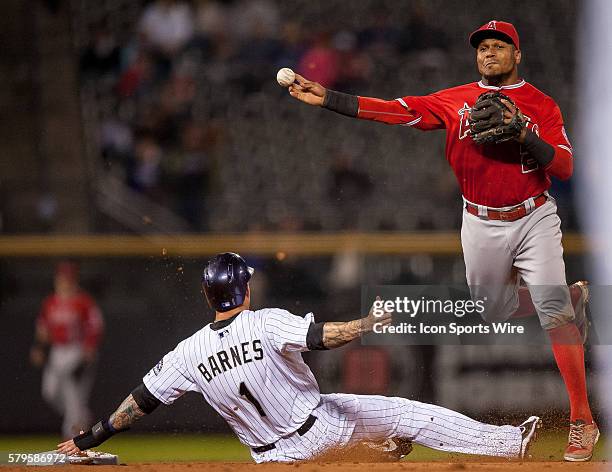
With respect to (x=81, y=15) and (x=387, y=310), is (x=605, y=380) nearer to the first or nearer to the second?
(x=387, y=310)

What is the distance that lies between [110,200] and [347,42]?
6.30ft

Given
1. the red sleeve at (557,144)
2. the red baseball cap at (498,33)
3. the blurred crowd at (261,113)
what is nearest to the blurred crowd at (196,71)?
the blurred crowd at (261,113)

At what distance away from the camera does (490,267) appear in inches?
188

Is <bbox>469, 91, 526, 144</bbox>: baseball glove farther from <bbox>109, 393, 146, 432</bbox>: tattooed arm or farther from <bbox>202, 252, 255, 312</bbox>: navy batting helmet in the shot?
<bbox>109, 393, 146, 432</bbox>: tattooed arm

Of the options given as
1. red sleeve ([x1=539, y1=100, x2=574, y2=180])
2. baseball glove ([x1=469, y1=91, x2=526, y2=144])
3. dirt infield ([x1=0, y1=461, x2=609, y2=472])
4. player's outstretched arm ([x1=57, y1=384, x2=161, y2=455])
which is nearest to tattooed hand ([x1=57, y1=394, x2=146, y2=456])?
player's outstretched arm ([x1=57, y1=384, x2=161, y2=455])

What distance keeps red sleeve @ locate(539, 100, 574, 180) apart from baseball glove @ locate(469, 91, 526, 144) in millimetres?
196

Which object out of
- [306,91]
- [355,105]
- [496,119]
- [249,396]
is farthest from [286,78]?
[249,396]

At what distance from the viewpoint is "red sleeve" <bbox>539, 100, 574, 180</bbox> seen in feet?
14.9

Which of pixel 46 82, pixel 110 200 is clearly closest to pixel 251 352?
pixel 110 200

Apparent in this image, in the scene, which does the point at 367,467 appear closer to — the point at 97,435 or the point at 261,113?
the point at 97,435

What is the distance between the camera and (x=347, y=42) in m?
7.16

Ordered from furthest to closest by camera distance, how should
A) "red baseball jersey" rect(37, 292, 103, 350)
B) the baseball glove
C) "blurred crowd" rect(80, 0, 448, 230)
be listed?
"blurred crowd" rect(80, 0, 448, 230) < "red baseball jersey" rect(37, 292, 103, 350) < the baseball glove

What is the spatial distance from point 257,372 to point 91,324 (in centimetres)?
271

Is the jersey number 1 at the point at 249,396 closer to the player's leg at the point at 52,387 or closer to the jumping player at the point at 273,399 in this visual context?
the jumping player at the point at 273,399
